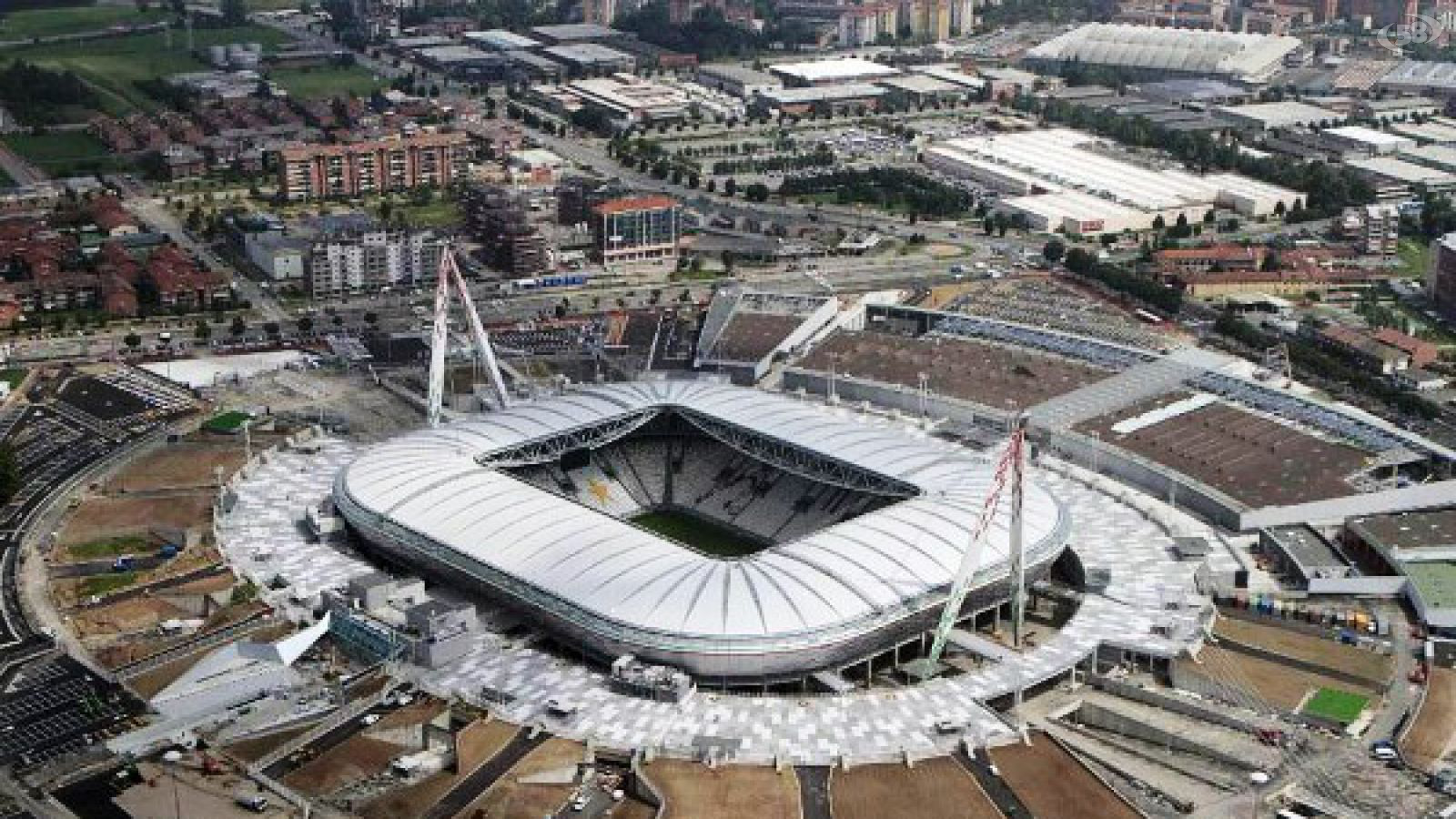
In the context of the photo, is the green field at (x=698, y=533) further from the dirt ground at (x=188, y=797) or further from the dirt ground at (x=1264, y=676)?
the dirt ground at (x=188, y=797)

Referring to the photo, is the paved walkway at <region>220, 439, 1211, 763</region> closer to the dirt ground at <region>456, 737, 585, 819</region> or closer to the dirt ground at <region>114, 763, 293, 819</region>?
the dirt ground at <region>456, 737, 585, 819</region>

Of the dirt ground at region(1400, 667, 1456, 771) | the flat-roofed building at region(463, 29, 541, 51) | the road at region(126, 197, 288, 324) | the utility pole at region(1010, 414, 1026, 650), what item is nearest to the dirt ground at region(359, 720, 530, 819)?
the utility pole at region(1010, 414, 1026, 650)

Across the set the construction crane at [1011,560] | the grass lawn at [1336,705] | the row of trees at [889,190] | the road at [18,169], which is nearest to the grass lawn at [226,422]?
the construction crane at [1011,560]

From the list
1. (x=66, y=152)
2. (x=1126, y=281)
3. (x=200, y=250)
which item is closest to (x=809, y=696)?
(x=1126, y=281)

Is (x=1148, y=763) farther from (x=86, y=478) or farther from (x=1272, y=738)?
(x=86, y=478)

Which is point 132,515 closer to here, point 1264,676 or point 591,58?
point 1264,676

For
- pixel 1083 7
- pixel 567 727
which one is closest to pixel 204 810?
pixel 567 727
